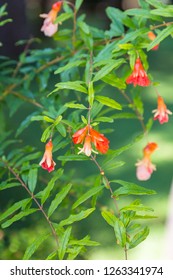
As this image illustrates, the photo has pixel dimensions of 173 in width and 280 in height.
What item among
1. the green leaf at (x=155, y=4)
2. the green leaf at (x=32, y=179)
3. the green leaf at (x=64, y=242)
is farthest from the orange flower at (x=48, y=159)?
the green leaf at (x=155, y=4)

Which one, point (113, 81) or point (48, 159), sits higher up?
point (113, 81)

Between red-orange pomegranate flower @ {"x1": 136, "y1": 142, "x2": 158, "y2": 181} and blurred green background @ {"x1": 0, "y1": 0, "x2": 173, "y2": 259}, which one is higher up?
red-orange pomegranate flower @ {"x1": 136, "y1": 142, "x2": 158, "y2": 181}

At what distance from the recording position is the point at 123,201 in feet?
10.1

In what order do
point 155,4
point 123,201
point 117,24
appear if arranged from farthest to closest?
point 123,201 → point 117,24 → point 155,4

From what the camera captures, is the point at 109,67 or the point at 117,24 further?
the point at 117,24

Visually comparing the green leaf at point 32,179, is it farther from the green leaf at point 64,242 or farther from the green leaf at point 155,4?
the green leaf at point 155,4

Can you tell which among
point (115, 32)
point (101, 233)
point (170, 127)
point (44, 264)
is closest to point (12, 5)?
point (170, 127)

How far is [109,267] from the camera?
1.38m

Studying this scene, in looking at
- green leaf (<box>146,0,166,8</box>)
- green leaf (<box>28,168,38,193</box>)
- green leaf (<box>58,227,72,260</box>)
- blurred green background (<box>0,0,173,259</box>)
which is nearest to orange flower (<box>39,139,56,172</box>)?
A: green leaf (<box>28,168,38,193</box>)

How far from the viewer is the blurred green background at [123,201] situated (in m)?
2.69

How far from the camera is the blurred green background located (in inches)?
106

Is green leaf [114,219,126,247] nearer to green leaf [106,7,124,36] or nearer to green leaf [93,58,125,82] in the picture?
green leaf [93,58,125,82]

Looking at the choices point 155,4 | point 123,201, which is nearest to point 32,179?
point 155,4

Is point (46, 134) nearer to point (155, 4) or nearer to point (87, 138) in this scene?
point (87, 138)
